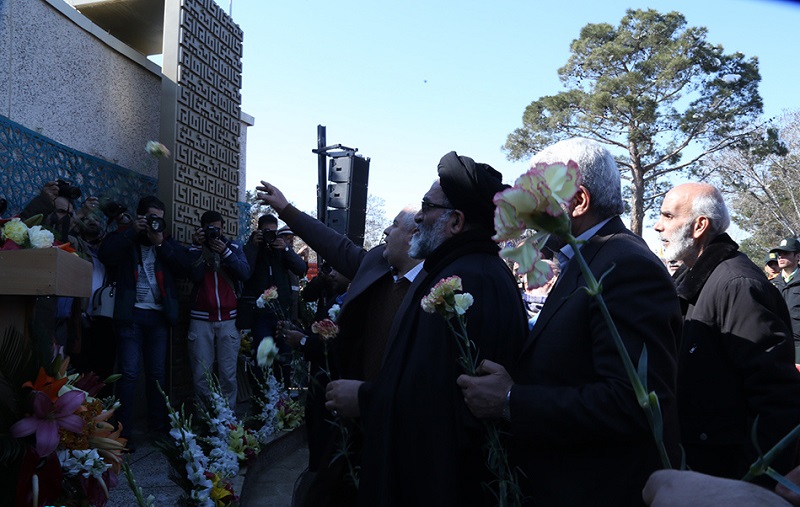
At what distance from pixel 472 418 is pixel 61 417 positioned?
1127mm

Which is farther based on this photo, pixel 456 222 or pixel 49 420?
pixel 456 222

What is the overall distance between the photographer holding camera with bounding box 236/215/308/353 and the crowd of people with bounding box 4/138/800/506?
9.71ft

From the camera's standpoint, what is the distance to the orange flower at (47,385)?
6.16 ft

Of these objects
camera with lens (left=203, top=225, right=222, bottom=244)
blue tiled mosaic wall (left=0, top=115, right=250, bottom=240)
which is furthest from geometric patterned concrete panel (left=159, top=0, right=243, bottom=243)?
camera with lens (left=203, top=225, right=222, bottom=244)

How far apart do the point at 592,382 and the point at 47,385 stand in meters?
1.40

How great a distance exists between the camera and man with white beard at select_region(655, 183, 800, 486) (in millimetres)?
2475

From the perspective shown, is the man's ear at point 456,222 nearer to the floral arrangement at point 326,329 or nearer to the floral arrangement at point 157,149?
the floral arrangement at point 326,329

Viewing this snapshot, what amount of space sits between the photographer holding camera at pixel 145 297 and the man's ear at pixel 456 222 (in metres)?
3.46

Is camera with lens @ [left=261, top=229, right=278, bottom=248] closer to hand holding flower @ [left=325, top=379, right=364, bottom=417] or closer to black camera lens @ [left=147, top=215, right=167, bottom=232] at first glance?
A: black camera lens @ [left=147, top=215, right=167, bottom=232]

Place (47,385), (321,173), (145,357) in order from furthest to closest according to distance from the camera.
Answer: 1. (321,173)
2. (145,357)
3. (47,385)

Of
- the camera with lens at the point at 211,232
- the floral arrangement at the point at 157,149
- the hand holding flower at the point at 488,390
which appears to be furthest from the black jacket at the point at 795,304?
the hand holding flower at the point at 488,390

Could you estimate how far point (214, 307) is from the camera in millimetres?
6285

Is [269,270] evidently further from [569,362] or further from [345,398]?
[569,362]

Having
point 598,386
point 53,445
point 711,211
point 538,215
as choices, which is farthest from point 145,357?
point 538,215
